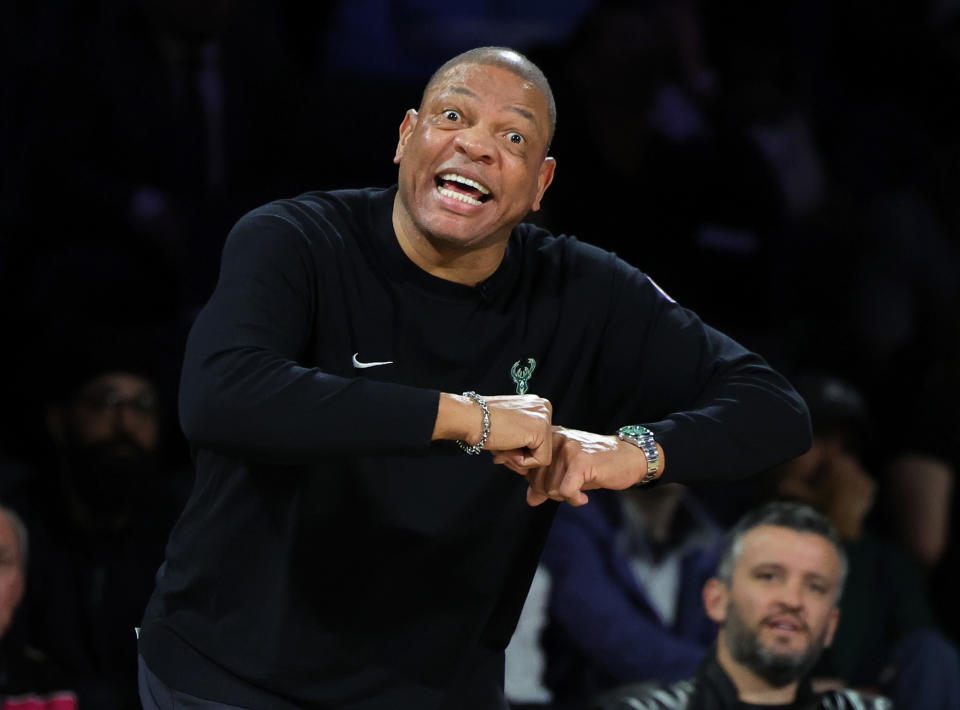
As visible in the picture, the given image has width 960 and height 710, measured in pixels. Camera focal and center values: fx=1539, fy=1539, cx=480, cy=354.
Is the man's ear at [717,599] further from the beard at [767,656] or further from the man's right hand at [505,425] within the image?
the man's right hand at [505,425]

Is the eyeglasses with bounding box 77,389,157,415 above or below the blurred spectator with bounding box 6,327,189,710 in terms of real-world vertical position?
above

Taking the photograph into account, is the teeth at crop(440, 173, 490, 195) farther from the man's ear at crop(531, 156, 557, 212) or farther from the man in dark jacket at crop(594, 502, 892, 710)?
the man in dark jacket at crop(594, 502, 892, 710)

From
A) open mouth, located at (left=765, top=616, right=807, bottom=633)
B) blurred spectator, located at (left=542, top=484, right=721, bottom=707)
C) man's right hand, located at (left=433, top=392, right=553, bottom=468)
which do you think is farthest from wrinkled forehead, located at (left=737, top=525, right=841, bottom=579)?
man's right hand, located at (left=433, top=392, right=553, bottom=468)

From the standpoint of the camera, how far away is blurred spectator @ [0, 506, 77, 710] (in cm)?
367

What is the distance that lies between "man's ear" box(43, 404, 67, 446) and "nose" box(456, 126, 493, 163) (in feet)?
8.48

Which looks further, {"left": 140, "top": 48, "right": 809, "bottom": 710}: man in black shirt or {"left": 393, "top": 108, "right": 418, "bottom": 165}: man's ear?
{"left": 393, "top": 108, "right": 418, "bottom": 165}: man's ear

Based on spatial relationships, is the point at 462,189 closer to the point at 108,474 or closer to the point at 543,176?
the point at 543,176

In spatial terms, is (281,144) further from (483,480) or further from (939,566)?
(483,480)

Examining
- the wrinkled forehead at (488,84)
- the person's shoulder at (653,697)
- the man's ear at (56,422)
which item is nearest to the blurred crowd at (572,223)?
the man's ear at (56,422)

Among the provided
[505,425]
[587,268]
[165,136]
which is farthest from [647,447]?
[165,136]

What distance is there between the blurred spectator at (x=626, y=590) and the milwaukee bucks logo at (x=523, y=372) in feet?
6.43

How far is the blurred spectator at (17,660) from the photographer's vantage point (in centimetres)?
367

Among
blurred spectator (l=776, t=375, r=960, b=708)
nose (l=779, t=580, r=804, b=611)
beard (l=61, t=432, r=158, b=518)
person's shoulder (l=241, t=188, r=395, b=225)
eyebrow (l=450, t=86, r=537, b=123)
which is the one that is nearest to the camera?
person's shoulder (l=241, t=188, r=395, b=225)

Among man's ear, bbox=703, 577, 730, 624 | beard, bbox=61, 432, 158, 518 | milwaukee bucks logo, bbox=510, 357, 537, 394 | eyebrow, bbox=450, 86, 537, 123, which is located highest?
eyebrow, bbox=450, 86, 537, 123
